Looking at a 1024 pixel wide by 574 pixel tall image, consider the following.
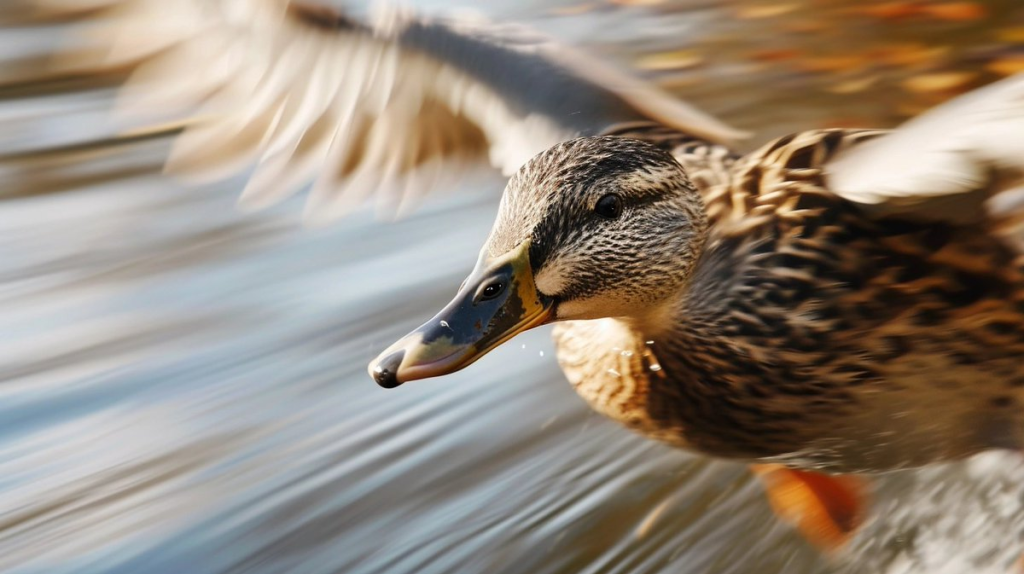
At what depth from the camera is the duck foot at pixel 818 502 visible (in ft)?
10.7

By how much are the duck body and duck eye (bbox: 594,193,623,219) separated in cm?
28

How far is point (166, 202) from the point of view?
17.0 ft

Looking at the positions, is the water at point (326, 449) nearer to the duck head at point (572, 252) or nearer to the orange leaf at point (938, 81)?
the duck head at point (572, 252)

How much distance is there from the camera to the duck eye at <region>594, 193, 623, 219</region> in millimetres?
2539

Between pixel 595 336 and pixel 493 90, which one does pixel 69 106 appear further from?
pixel 595 336

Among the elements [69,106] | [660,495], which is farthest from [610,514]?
[69,106]

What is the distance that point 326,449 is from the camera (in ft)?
12.0

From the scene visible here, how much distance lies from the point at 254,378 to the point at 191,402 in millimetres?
212

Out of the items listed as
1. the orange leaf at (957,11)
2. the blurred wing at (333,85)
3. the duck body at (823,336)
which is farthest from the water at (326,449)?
the orange leaf at (957,11)

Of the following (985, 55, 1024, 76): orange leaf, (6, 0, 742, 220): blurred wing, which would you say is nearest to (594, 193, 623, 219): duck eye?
(6, 0, 742, 220): blurred wing

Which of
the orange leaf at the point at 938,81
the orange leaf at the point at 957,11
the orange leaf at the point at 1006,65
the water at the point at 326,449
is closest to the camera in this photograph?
the water at the point at 326,449

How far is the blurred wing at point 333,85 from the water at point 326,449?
58 centimetres

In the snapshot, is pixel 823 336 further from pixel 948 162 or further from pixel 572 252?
pixel 572 252

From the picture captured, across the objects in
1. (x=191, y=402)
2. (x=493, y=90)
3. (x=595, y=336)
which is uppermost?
(x=493, y=90)
